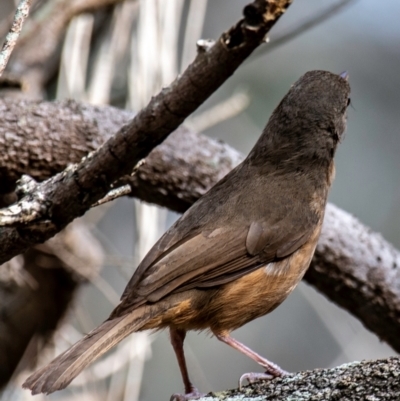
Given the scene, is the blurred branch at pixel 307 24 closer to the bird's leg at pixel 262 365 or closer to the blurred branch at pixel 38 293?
the blurred branch at pixel 38 293

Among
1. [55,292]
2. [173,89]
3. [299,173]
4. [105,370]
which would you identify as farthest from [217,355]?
[173,89]

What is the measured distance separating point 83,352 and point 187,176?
177 cm

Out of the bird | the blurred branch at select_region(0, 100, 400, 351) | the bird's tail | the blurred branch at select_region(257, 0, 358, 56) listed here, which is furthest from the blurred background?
the bird's tail

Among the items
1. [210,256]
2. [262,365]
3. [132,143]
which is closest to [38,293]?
[210,256]

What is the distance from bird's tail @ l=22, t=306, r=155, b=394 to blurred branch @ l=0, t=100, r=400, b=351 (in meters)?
1.12

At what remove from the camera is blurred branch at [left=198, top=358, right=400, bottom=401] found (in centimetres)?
257

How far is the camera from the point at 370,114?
1075 cm

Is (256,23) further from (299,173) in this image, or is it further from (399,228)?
(399,228)

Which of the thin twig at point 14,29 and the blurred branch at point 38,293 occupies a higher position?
the thin twig at point 14,29

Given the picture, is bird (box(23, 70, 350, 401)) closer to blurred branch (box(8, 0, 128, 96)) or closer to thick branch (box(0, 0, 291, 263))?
thick branch (box(0, 0, 291, 263))

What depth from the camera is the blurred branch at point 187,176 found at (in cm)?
428

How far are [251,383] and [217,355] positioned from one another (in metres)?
5.77

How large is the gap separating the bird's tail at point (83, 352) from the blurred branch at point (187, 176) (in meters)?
1.12

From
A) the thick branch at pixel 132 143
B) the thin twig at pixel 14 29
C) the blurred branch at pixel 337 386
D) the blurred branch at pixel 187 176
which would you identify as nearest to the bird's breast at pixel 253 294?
the blurred branch at pixel 337 386
